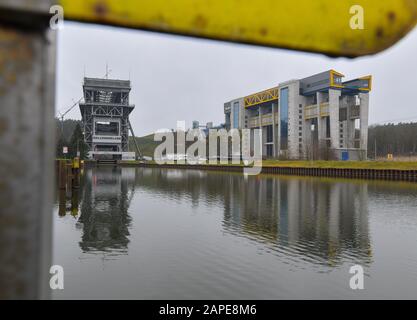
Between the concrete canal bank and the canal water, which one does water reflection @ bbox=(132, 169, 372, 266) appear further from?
the concrete canal bank

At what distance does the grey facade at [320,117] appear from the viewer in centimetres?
7488

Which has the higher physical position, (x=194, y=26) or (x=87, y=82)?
(x=87, y=82)

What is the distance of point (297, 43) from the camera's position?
1.29 meters

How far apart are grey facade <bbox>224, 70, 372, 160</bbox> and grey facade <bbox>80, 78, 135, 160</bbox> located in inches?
1640

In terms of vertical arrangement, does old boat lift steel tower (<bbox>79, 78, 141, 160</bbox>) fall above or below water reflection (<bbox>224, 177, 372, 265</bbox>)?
above

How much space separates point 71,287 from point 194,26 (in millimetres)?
8583

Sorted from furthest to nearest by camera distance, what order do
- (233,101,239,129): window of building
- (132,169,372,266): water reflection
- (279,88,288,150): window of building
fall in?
1. (233,101,239,129): window of building
2. (279,88,288,150): window of building
3. (132,169,372,266): water reflection

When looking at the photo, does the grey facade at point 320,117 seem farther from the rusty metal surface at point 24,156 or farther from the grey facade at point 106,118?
the rusty metal surface at point 24,156

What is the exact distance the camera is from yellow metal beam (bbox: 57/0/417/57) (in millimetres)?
1079

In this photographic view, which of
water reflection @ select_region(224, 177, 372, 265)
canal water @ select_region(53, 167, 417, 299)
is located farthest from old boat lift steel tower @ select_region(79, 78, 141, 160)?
canal water @ select_region(53, 167, 417, 299)

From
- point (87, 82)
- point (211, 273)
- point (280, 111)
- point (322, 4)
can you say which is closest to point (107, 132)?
point (87, 82)

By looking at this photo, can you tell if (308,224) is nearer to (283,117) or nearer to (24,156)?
(24,156)

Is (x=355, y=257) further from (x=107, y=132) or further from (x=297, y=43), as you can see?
(x=107, y=132)

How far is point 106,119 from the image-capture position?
101 metres
